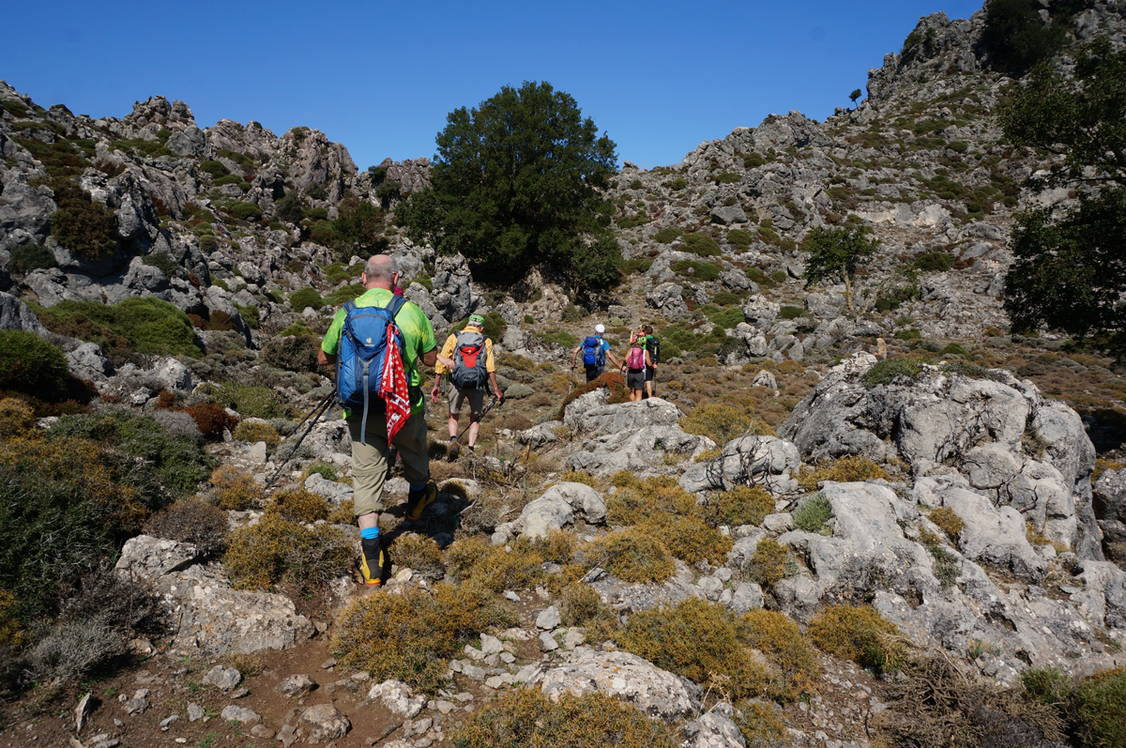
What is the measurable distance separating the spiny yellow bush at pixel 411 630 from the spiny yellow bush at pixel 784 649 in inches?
94.4

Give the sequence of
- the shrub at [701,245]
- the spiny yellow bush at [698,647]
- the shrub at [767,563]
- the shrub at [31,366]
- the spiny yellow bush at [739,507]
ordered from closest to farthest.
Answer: the spiny yellow bush at [698,647] → the shrub at [767,563] → the spiny yellow bush at [739,507] → the shrub at [31,366] → the shrub at [701,245]

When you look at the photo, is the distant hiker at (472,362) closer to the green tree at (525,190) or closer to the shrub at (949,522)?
the shrub at (949,522)

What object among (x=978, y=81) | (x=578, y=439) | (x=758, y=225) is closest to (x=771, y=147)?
(x=758, y=225)

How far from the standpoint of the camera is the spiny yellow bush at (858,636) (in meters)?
4.84

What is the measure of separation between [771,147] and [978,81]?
3865cm

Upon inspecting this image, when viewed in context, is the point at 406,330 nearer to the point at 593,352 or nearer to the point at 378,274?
the point at 378,274

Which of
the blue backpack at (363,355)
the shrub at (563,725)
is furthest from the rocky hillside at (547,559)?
Result: the blue backpack at (363,355)

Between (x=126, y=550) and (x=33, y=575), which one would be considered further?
(x=126, y=550)

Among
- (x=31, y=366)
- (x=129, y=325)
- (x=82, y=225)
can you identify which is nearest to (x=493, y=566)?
(x=31, y=366)

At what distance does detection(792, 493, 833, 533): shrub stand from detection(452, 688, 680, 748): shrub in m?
3.85

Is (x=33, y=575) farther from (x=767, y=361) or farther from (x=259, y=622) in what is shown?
(x=767, y=361)

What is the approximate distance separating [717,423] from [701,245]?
3882 centimetres

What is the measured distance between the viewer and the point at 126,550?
4824mm

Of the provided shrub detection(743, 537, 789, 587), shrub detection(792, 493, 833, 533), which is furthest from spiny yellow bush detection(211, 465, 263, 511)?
shrub detection(792, 493, 833, 533)
